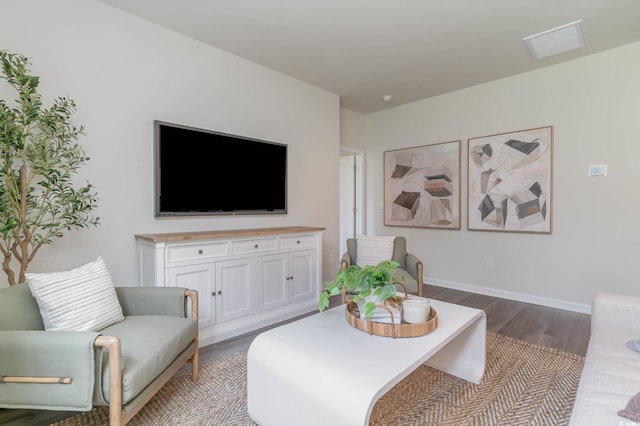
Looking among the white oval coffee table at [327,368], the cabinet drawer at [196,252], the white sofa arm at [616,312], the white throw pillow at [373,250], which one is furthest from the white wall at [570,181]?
the cabinet drawer at [196,252]

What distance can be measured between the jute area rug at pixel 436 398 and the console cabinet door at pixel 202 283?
0.38m

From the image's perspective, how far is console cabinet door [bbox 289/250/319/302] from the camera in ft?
10.2

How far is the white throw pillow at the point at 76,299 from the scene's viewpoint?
148 cm

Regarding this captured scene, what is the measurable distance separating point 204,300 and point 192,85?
1.87 m

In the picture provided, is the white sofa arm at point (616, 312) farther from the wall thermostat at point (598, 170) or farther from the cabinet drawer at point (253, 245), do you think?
the cabinet drawer at point (253, 245)

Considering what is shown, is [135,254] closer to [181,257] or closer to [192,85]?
[181,257]

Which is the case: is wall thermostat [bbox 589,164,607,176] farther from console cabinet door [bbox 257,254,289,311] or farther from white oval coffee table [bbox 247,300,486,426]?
console cabinet door [bbox 257,254,289,311]

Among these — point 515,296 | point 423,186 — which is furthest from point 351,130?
point 515,296

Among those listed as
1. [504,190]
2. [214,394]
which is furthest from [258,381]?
[504,190]

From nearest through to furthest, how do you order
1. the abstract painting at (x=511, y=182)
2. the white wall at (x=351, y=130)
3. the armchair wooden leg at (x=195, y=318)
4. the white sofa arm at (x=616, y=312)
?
the white sofa arm at (x=616, y=312) → the armchair wooden leg at (x=195, y=318) → the abstract painting at (x=511, y=182) → the white wall at (x=351, y=130)

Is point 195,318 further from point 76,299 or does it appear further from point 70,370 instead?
point 70,370

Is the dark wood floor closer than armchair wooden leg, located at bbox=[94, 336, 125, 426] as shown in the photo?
No

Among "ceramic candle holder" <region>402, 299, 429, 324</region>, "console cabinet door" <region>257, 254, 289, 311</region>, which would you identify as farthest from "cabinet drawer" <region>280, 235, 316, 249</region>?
"ceramic candle holder" <region>402, 299, 429, 324</region>

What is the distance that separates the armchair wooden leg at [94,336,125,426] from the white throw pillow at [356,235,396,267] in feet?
7.96
